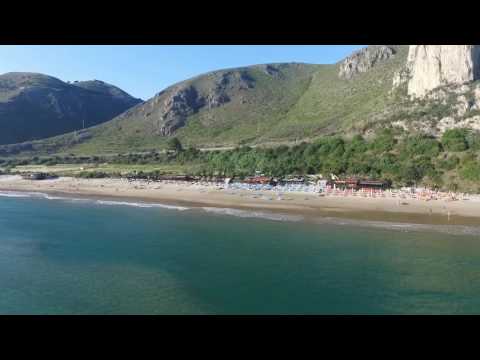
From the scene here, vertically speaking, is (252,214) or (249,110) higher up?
(249,110)

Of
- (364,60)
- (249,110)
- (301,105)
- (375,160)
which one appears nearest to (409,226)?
(375,160)

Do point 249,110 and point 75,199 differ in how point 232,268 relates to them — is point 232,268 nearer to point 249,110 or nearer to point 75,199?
point 75,199

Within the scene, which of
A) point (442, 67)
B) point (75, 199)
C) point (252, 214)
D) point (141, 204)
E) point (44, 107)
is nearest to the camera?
point (252, 214)

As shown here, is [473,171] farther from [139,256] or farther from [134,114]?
[134,114]

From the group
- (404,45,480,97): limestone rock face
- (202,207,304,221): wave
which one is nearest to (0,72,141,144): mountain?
(202,207,304,221): wave

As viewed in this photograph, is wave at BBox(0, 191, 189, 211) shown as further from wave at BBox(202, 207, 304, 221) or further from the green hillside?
the green hillside

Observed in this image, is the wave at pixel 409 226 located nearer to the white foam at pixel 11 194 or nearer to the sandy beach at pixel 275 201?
the sandy beach at pixel 275 201
